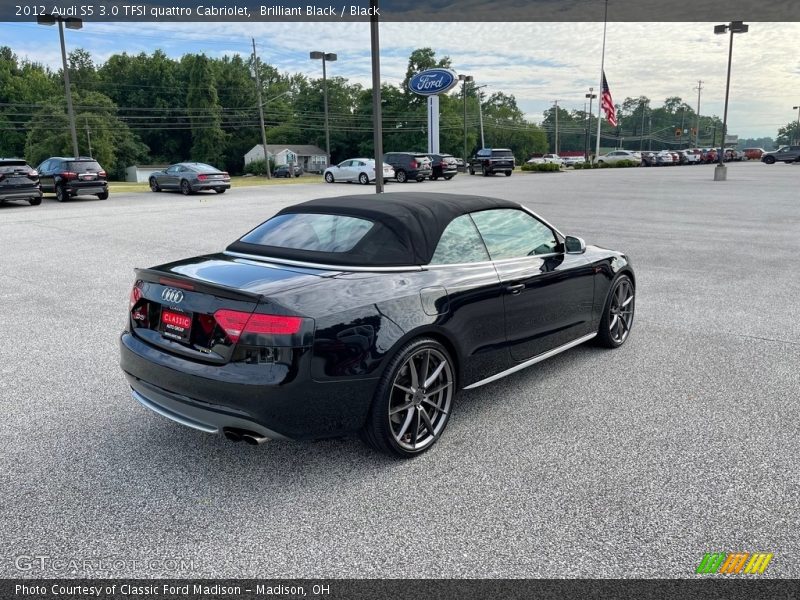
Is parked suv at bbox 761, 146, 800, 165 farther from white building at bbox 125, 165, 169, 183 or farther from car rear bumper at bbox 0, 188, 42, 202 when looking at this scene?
white building at bbox 125, 165, 169, 183

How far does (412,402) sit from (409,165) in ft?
117

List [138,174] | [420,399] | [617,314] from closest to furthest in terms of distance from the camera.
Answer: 1. [420,399]
2. [617,314]
3. [138,174]

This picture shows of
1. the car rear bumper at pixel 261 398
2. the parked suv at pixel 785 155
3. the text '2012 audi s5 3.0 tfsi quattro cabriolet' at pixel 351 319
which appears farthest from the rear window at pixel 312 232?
the parked suv at pixel 785 155

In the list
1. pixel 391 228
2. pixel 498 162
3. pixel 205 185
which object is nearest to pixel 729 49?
pixel 498 162

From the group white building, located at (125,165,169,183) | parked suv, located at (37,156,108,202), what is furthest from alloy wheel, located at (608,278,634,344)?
white building, located at (125,165,169,183)

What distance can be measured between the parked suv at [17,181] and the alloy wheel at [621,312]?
2208 centimetres

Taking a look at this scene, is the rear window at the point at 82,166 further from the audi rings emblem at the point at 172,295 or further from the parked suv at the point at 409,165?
the audi rings emblem at the point at 172,295

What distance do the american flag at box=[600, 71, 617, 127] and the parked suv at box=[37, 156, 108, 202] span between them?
42123 mm

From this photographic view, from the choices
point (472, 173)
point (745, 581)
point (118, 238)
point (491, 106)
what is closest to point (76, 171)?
point (118, 238)

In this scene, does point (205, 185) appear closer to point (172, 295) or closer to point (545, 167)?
point (172, 295)

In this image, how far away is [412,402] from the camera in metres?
3.72

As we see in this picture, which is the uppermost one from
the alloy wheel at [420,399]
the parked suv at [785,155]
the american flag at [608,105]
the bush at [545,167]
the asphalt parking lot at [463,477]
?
the american flag at [608,105]

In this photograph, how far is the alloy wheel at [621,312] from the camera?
5.68 m

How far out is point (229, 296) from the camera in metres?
3.38
